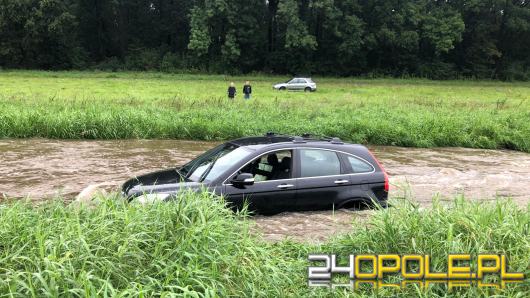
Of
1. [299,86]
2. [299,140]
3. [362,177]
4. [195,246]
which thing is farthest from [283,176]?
[299,86]

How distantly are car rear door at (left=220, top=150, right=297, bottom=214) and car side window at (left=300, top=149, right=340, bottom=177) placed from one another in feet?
0.75

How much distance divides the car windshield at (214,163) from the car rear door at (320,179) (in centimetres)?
93

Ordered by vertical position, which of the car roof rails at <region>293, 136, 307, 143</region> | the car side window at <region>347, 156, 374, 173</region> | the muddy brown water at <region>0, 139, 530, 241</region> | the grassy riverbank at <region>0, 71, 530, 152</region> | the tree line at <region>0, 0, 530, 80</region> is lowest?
the muddy brown water at <region>0, 139, 530, 241</region>

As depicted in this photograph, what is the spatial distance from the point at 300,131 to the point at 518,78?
2157 inches

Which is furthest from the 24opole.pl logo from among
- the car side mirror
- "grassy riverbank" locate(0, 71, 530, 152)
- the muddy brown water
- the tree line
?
the tree line

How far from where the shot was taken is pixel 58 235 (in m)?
4.62

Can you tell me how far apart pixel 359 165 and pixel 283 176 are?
138cm

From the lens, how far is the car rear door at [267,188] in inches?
288

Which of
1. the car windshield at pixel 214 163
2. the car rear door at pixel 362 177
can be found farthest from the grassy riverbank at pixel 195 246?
the car rear door at pixel 362 177

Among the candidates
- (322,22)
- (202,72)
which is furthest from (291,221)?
(322,22)

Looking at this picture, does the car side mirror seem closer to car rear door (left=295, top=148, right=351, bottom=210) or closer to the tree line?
car rear door (left=295, top=148, right=351, bottom=210)

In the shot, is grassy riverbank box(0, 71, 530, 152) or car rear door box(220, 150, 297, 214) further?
grassy riverbank box(0, 71, 530, 152)

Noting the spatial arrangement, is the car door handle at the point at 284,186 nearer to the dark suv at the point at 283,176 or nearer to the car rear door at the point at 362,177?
the dark suv at the point at 283,176

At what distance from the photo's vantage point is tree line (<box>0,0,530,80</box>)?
194 ft
